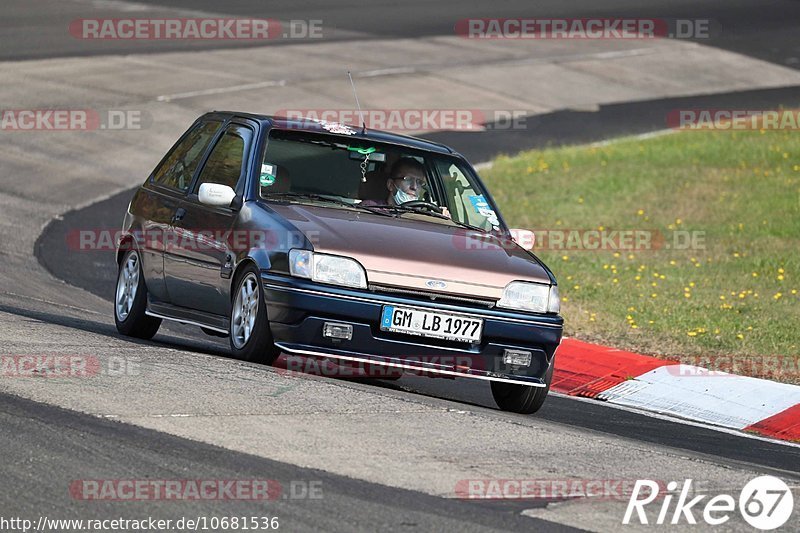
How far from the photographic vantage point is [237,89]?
26.7 m

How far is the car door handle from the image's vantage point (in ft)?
33.5

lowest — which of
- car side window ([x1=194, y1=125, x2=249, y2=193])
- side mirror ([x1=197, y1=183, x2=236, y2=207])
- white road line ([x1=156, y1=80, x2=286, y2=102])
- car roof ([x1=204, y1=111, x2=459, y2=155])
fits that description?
side mirror ([x1=197, y1=183, x2=236, y2=207])

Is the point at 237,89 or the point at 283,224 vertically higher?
the point at 237,89

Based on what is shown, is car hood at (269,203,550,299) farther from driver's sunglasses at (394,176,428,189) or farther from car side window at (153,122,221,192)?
car side window at (153,122,221,192)

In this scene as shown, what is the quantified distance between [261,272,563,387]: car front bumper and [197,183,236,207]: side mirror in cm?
79

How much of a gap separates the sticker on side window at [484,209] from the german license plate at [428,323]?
1.49m

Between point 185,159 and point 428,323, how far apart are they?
9.18 feet

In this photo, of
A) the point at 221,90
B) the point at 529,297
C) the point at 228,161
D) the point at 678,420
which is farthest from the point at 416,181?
the point at 221,90

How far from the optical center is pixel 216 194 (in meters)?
9.48

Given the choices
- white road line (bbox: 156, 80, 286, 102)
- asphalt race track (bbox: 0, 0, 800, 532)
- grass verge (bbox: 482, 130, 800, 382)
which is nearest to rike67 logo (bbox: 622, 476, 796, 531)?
asphalt race track (bbox: 0, 0, 800, 532)

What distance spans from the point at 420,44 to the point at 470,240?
24.3m

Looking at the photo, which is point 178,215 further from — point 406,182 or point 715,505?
point 715,505

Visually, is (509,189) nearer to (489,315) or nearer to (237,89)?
(237,89)

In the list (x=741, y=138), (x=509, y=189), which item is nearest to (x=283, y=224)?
(x=509, y=189)
